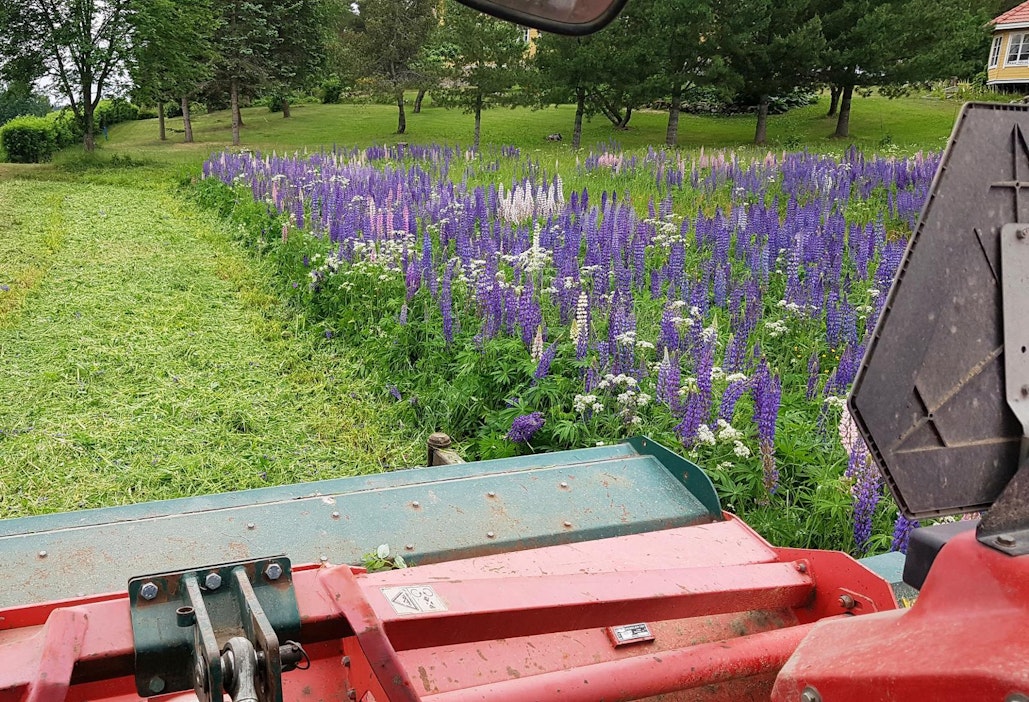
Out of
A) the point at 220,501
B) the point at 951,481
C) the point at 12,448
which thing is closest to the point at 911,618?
the point at 951,481

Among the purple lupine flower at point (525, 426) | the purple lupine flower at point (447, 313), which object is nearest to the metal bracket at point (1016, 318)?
the purple lupine flower at point (525, 426)

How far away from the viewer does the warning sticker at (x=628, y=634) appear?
2.18 m

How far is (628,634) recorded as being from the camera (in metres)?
2.20

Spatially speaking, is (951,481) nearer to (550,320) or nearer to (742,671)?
(742,671)

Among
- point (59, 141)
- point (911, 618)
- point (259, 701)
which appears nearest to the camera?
point (911, 618)

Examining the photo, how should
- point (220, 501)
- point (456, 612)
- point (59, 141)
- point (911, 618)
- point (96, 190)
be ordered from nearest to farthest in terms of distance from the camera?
point (911, 618)
point (456, 612)
point (220, 501)
point (96, 190)
point (59, 141)

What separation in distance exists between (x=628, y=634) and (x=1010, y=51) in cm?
5427

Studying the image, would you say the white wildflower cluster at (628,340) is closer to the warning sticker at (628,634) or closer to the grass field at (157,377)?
the grass field at (157,377)

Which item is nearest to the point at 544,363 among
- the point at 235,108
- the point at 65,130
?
the point at 235,108

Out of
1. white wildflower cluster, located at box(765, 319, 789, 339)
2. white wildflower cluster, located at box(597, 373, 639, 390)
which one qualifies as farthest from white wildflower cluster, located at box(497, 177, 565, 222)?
white wildflower cluster, located at box(597, 373, 639, 390)

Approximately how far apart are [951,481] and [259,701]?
3.32 feet

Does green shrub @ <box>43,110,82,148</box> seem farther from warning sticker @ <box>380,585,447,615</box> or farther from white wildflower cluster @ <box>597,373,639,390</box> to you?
warning sticker @ <box>380,585,447,615</box>

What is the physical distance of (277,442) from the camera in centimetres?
540

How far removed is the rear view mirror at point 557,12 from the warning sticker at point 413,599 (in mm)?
1034
